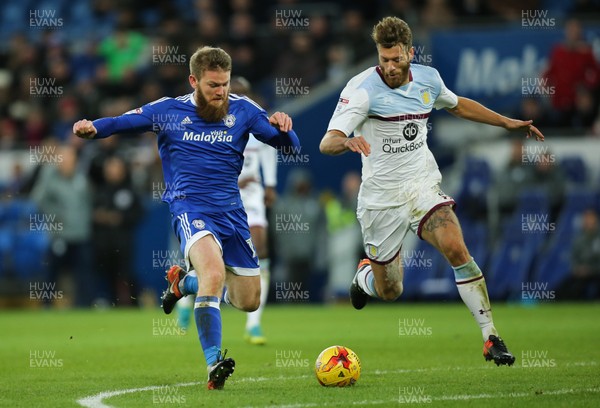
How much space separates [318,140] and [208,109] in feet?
38.9

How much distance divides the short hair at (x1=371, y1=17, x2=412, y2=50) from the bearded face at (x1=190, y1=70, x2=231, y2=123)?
1.27m

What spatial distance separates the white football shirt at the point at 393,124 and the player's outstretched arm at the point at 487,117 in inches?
3.5

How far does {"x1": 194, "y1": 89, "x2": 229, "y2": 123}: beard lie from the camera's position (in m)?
8.58

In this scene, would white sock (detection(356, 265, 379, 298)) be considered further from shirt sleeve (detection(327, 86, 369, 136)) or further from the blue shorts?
shirt sleeve (detection(327, 86, 369, 136))

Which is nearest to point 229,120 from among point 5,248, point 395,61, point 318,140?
point 395,61

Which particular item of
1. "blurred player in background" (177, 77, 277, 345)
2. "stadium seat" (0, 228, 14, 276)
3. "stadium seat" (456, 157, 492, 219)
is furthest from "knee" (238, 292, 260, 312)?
"stadium seat" (0, 228, 14, 276)

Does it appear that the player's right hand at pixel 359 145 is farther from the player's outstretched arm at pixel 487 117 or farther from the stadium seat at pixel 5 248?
the stadium seat at pixel 5 248

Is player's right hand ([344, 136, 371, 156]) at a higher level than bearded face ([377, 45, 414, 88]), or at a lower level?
lower

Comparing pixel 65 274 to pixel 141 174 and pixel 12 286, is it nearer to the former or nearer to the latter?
pixel 12 286

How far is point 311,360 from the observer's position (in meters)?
10.4

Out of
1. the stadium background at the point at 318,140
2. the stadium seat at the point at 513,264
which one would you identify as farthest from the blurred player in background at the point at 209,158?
the stadium seat at the point at 513,264

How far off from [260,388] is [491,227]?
11.8 meters

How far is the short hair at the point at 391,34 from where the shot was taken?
881 centimetres

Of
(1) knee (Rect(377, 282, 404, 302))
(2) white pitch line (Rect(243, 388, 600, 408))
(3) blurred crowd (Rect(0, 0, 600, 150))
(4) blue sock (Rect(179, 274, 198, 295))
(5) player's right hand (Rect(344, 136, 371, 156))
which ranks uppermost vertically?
(3) blurred crowd (Rect(0, 0, 600, 150))
